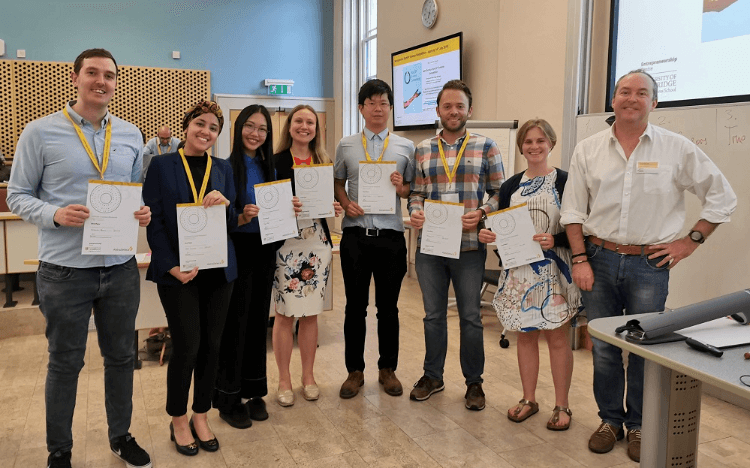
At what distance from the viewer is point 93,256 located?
226 centimetres

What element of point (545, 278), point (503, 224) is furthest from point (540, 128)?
point (545, 278)

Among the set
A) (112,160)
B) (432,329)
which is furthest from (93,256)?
(432,329)

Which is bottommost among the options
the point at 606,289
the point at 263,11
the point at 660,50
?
the point at 606,289

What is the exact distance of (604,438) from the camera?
2723 mm

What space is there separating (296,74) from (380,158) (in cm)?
675

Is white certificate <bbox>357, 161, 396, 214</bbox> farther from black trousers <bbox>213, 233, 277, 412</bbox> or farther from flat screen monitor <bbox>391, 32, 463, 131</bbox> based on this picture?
flat screen monitor <bbox>391, 32, 463, 131</bbox>

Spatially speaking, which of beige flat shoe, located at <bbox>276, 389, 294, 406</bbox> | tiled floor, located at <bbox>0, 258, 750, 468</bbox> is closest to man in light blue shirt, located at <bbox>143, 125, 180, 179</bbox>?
tiled floor, located at <bbox>0, 258, 750, 468</bbox>

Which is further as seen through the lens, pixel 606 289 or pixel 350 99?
pixel 350 99

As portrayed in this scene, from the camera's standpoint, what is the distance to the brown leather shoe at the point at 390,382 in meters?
3.38

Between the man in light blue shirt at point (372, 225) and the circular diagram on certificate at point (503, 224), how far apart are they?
57cm

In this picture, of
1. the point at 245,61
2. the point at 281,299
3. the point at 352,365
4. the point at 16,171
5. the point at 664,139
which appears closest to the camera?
the point at 16,171

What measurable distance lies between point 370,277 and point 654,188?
1.48m

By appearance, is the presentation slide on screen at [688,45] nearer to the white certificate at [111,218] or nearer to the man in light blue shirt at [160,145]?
the white certificate at [111,218]

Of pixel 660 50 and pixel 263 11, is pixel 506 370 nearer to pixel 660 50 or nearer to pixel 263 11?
pixel 660 50
